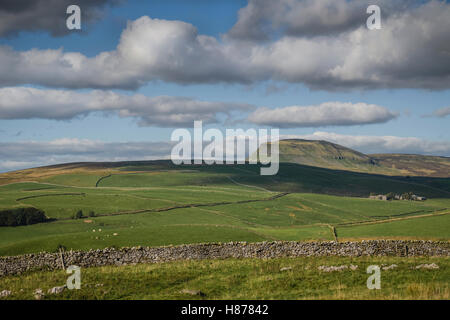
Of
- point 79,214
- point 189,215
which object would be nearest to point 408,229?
point 189,215

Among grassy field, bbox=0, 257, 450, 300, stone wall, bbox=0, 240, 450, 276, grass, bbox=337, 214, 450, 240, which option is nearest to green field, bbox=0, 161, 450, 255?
grass, bbox=337, 214, 450, 240

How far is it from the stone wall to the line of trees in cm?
5190

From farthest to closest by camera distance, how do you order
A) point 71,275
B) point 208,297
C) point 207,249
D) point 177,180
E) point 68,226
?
point 177,180, point 68,226, point 207,249, point 71,275, point 208,297

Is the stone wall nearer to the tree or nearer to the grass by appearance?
the grass

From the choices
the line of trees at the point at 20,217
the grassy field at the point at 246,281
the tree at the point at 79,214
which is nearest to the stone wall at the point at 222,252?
the grassy field at the point at 246,281

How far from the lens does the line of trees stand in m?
79.5

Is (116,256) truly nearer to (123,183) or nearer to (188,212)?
(188,212)

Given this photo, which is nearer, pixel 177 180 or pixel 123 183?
pixel 123 183

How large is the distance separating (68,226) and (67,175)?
386ft

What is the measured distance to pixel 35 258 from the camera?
33188mm

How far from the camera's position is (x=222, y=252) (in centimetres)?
3656

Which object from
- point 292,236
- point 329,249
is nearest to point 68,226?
point 292,236

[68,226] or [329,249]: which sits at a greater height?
Answer: [329,249]

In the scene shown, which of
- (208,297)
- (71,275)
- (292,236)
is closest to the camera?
(208,297)
